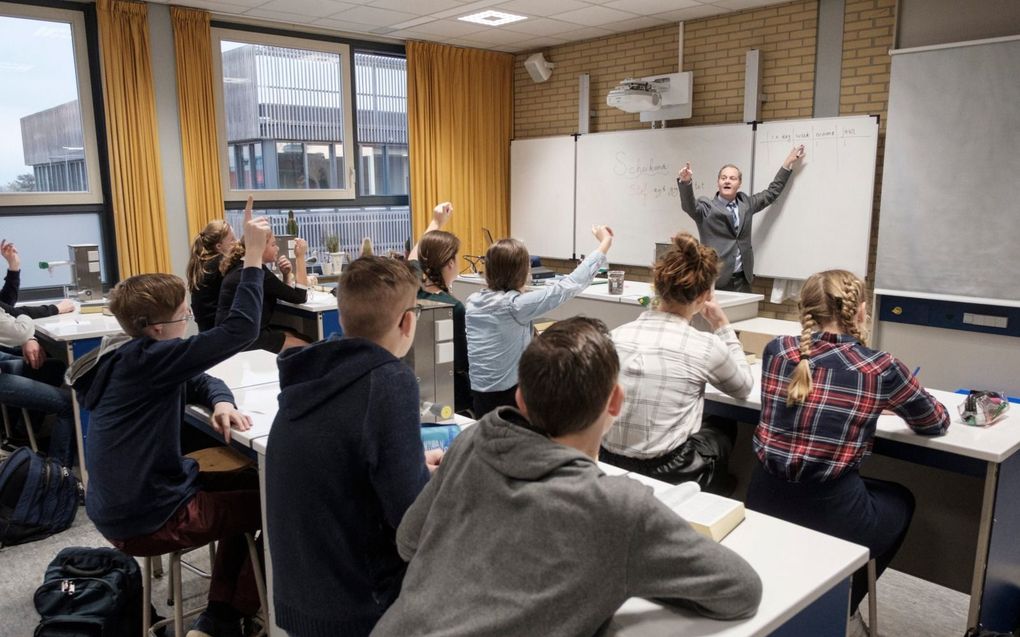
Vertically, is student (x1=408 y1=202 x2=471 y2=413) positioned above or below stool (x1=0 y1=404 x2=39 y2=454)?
above

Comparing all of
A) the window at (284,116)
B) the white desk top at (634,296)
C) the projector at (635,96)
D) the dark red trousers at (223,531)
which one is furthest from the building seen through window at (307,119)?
the dark red trousers at (223,531)

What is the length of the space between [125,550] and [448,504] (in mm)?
1405

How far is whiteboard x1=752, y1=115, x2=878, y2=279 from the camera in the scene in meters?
4.90

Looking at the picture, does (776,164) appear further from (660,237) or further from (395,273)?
(395,273)

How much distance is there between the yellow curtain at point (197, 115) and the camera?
5465 mm

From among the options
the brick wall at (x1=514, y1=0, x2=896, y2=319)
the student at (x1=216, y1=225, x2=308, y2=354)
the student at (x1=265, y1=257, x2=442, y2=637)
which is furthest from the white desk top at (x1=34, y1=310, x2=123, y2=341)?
the brick wall at (x1=514, y1=0, x2=896, y2=319)

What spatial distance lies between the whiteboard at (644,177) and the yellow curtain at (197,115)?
303cm

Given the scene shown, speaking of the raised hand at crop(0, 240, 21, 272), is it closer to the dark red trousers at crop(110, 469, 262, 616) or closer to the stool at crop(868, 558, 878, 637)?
the dark red trousers at crop(110, 469, 262, 616)

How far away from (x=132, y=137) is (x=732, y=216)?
14.0 ft

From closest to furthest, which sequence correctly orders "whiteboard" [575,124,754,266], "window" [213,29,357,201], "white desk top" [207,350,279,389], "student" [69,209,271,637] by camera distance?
1. "student" [69,209,271,637]
2. "white desk top" [207,350,279,389]
3. "whiteboard" [575,124,754,266]
4. "window" [213,29,357,201]


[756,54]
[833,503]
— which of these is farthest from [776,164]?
[833,503]

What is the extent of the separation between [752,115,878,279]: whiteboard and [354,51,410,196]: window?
318 centimetres

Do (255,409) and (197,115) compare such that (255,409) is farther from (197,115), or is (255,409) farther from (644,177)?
(644,177)

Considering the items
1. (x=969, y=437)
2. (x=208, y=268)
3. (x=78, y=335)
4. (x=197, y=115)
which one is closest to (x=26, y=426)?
(x=78, y=335)
